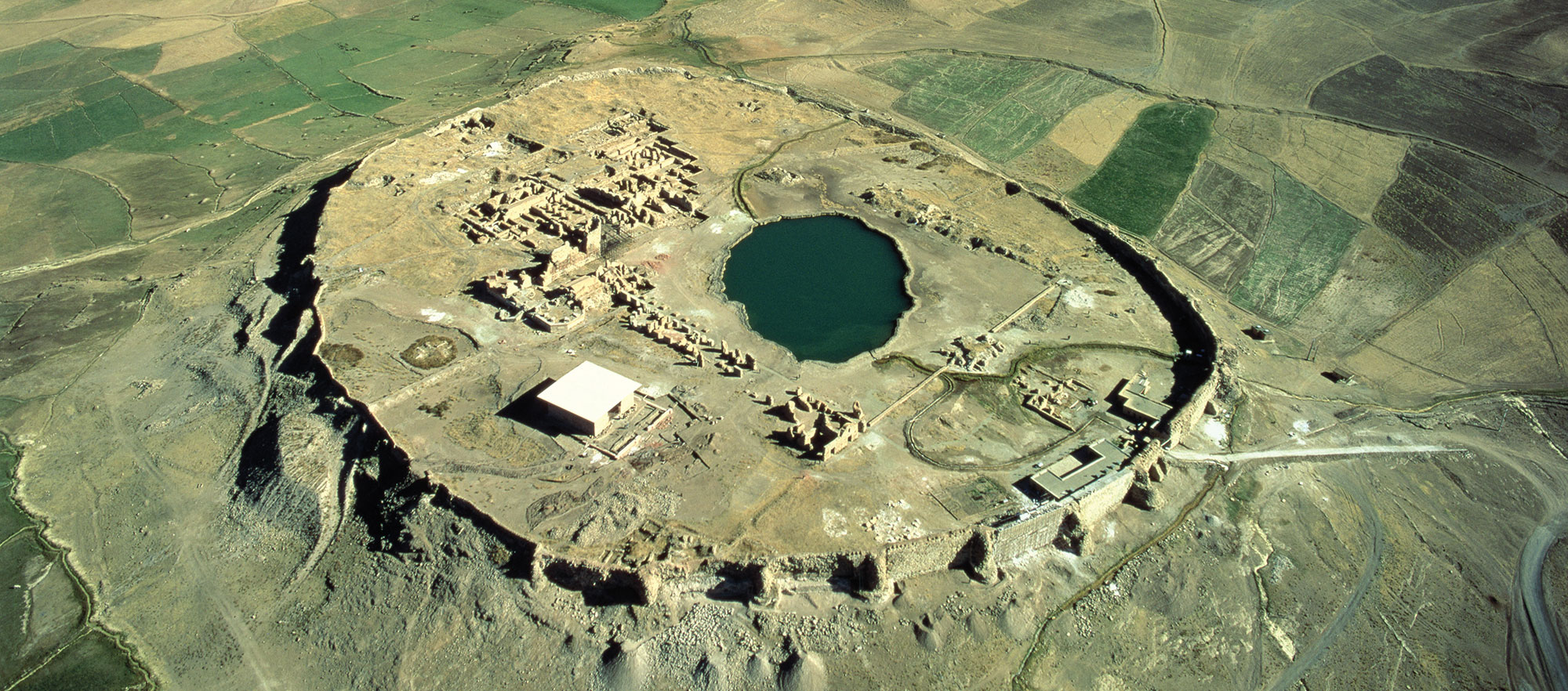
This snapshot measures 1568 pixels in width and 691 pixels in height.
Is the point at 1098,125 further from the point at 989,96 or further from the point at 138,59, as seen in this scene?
the point at 138,59

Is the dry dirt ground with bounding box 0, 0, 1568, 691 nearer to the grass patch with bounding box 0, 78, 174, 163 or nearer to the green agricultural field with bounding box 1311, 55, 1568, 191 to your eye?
the green agricultural field with bounding box 1311, 55, 1568, 191

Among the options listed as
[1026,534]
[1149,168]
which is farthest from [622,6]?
[1026,534]

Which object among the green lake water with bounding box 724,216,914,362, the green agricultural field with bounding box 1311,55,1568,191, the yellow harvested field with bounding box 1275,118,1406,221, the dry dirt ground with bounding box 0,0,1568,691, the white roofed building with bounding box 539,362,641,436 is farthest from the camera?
the green agricultural field with bounding box 1311,55,1568,191

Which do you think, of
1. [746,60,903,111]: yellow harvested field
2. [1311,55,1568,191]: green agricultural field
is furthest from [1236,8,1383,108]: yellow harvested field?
[746,60,903,111]: yellow harvested field

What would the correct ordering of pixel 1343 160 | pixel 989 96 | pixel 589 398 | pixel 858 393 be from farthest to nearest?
pixel 989 96, pixel 1343 160, pixel 858 393, pixel 589 398

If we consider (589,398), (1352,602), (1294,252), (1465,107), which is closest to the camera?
(1352,602)

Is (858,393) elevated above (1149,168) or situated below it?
above

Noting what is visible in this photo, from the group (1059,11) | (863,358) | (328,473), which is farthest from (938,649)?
(1059,11)

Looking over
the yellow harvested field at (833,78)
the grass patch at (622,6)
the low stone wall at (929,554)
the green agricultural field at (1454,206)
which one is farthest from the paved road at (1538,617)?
the grass patch at (622,6)
